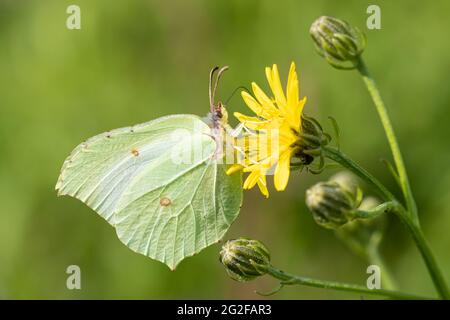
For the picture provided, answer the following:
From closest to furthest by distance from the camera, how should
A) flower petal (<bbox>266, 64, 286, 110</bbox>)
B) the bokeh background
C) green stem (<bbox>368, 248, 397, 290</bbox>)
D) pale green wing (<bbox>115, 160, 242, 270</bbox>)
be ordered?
flower petal (<bbox>266, 64, 286, 110</bbox>)
pale green wing (<bbox>115, 160, 242, 270</bbox>)
green stem (<bbox>368, 248, 397, 290</bbox>)
the bokeh background

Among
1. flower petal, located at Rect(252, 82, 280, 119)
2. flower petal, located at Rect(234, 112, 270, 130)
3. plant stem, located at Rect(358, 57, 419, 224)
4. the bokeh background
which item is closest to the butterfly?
flower petal, located at Rect(234, 112, 270, 130)

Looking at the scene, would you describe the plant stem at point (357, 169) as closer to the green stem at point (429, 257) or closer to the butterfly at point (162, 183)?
the green stem at point (429, 257)

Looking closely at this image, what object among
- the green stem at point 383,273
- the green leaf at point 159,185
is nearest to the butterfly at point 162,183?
the green leaf at point 159,185

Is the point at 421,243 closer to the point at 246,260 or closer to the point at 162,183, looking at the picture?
the point at 246,260

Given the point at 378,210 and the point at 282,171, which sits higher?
the point at 282,171

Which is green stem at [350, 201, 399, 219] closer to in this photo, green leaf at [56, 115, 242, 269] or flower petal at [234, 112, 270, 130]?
flower petal at [234, 112, 270, 130]

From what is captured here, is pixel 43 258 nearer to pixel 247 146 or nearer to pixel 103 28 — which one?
pixel 103 28

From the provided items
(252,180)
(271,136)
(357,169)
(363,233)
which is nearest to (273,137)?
(271,136)
